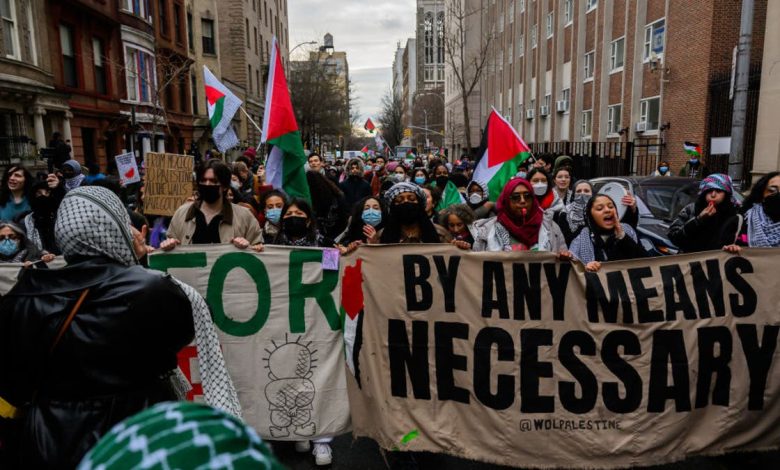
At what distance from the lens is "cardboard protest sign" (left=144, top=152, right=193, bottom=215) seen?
292 inches

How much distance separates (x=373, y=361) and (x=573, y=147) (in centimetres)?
2719

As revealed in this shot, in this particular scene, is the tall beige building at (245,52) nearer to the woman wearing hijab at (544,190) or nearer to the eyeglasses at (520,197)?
the woman wearing hijab at (544,190)

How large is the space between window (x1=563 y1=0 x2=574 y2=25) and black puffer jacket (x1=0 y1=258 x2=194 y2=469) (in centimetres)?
3075

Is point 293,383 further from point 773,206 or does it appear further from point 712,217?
point 773,206

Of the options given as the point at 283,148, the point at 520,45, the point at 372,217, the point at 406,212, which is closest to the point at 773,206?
the point at 406,212

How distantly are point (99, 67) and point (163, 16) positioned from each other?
26.9 feet

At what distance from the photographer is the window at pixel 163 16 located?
29688 millimetres

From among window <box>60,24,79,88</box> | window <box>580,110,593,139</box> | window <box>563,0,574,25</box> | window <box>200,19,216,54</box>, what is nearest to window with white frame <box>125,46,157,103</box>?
window <box>60,24,79,88</box>

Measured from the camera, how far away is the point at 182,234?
4668mm

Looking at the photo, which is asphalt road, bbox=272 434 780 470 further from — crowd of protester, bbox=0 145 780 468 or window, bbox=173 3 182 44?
window, bbox=173 3 182 44

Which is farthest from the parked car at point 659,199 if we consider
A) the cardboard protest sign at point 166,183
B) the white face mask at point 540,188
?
the cardboard protest sign at point 166,183

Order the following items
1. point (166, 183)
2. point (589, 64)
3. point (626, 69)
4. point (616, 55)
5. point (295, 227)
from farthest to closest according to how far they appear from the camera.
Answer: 1. point (589, 64)
2. point (616, 55)
3. point (626, 69)
4. point (166, 183)
5. point (295, 227)

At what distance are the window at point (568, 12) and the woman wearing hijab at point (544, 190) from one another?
25.3 m

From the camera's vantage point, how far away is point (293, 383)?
404 cm
